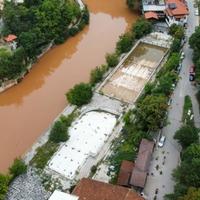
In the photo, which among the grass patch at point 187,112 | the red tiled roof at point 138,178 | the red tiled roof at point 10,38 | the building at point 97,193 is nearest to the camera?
the building at point 97,193

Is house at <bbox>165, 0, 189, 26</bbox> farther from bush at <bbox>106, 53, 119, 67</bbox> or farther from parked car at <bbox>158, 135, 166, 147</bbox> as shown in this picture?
parked car at <bbox>158, 135, 166, 147</bbox>

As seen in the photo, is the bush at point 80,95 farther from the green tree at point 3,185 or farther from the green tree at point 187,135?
the green tree at point 3,185

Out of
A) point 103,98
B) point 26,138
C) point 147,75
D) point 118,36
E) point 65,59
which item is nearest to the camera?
point 26,138

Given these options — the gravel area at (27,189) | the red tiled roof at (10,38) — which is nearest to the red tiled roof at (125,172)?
the gravel area at (27,189)

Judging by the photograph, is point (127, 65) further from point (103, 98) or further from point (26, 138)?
point (26, 138)

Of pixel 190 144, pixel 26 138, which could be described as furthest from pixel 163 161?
pixel 26 138

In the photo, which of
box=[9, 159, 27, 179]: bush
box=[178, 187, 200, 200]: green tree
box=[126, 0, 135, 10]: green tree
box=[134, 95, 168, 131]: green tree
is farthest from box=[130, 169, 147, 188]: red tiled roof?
box=[126, 0, 135, 10]: green tree

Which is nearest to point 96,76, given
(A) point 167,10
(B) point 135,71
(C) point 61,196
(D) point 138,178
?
(B) point 135,71
